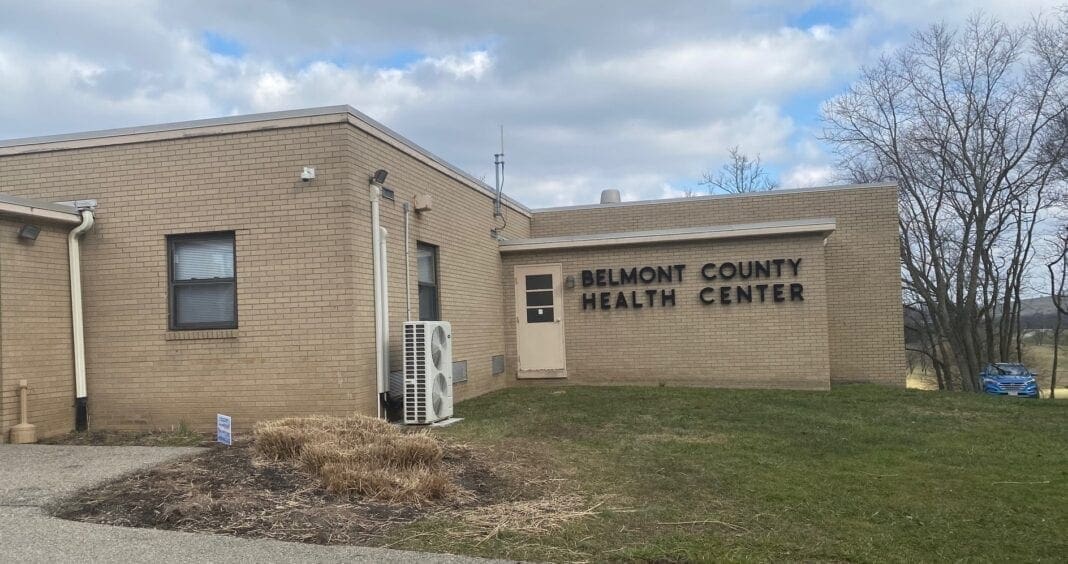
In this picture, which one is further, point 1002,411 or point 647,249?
point 647,249

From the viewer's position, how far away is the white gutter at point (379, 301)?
Result: 959 centimetres

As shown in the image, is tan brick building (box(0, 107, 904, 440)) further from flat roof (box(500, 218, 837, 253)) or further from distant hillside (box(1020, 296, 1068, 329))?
distant hillside (box(1020, 296, 1068, 329))

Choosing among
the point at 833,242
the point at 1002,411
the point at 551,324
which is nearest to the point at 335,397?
the point at 551,324

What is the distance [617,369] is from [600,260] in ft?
6.78

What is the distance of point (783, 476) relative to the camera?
652 cm

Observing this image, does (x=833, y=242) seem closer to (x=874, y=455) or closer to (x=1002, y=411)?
(x=1002, y=411)

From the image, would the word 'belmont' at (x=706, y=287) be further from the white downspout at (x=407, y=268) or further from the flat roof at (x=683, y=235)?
the white downspout at (x=407, y=268)

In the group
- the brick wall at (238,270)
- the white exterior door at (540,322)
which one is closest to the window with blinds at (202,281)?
the brick wall at (238,270)

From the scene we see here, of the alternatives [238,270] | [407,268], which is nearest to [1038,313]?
[407,268]

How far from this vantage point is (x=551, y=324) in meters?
14.3

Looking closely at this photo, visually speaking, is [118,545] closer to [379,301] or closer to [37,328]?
[379,301]

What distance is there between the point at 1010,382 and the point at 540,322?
10601 millimetres

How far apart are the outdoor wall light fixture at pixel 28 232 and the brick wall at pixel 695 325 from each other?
7.83 meters

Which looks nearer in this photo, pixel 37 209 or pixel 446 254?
pixel 37 209
